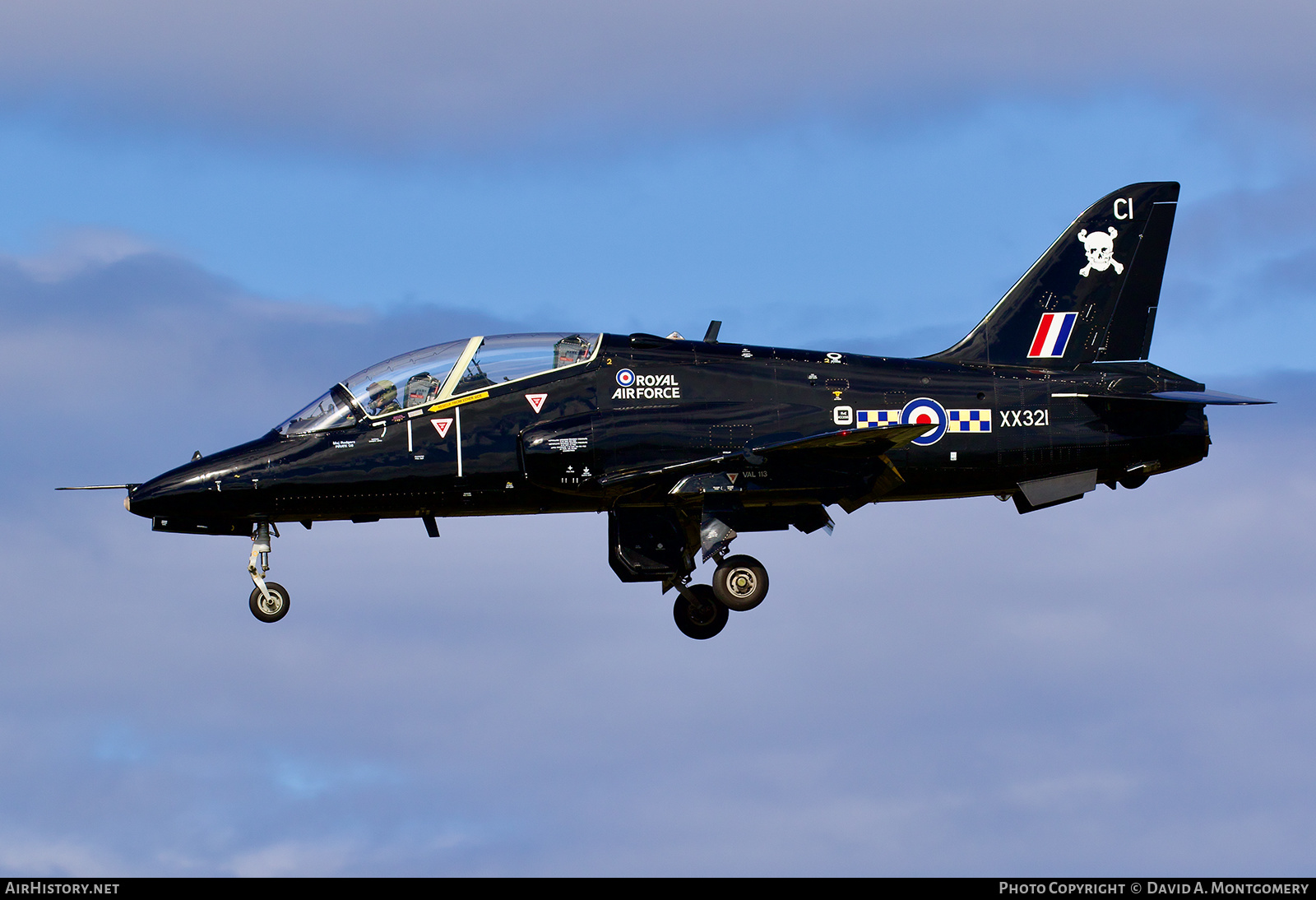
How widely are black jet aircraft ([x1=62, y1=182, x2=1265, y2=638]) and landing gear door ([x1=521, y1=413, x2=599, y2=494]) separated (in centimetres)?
4

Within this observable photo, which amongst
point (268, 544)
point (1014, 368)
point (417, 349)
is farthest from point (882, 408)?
point (268, 544)

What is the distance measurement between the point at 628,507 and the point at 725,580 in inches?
112

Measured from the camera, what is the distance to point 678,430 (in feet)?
141

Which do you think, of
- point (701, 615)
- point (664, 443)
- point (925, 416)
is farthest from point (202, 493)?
point (925, 416)

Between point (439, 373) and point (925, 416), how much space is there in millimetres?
9917

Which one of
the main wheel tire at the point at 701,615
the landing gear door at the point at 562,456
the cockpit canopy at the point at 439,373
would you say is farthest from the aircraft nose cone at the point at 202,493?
the main wheel tire at the point at 701,615

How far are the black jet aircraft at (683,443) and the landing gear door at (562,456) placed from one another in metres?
0.04

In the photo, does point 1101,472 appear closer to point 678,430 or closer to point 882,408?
point 882,408

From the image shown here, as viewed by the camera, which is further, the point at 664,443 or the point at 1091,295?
the point at 1091,295

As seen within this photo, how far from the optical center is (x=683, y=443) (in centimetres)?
4291

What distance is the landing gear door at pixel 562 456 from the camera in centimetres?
4212

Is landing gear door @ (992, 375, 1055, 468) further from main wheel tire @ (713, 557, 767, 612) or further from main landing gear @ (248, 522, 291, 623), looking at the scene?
main landing gear @ (248, 522, 291, 623)

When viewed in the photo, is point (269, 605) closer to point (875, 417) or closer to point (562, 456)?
point (562, 456)
